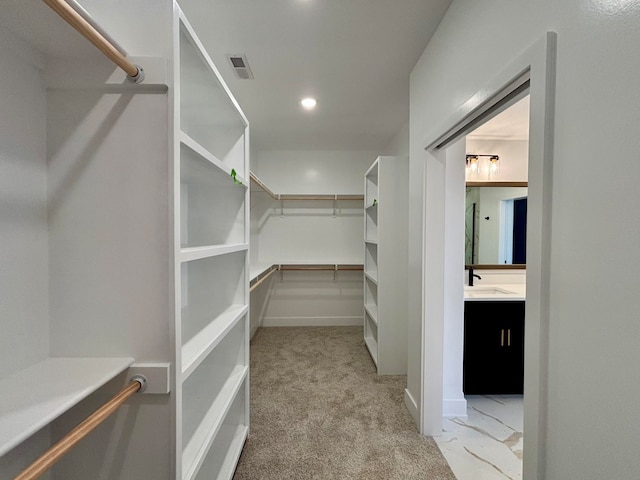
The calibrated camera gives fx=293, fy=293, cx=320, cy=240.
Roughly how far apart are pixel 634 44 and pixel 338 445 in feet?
7.03

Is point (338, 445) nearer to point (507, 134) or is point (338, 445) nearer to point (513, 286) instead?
point (513, 286)

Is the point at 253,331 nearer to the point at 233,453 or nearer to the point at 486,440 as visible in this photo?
the point at 233,453

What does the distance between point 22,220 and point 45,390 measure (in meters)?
0.48

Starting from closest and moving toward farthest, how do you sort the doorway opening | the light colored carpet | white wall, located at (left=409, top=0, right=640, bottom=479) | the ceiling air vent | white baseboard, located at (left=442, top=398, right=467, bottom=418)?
white wall, located at (left=409, top=0, right=640, bottom=479) → the light colored carpet → the doorway opening → the ceiling air vent → white baseboard, located at (left=442, top=398, right=467, bottom=418)

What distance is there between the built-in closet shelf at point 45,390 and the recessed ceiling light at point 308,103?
2315 mm

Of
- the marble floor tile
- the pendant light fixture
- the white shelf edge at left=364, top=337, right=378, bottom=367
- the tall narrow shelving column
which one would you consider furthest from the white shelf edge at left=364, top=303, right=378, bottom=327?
the pendant light fixture

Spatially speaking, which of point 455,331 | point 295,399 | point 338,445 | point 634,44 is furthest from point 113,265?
point 455,331

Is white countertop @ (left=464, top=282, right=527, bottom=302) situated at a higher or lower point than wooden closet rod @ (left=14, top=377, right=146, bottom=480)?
lower

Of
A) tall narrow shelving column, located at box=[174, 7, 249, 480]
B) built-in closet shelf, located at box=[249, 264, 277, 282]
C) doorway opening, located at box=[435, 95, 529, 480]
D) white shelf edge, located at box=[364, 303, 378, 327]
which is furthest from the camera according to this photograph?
white shelf edge, located at box=[364, 303, 378, 327]

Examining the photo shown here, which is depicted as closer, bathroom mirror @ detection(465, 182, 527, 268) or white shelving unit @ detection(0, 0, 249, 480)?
white shelving unit @ detection(0, 0, 249, 480)

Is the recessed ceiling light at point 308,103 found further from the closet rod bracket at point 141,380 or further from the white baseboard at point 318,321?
the white baseboard at point 318,321

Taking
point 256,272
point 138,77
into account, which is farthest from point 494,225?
point 138,77

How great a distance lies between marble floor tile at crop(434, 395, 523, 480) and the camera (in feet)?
5.38

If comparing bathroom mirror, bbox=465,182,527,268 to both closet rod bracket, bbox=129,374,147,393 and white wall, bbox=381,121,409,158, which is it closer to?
white wall, bbox=381,121,409,158
